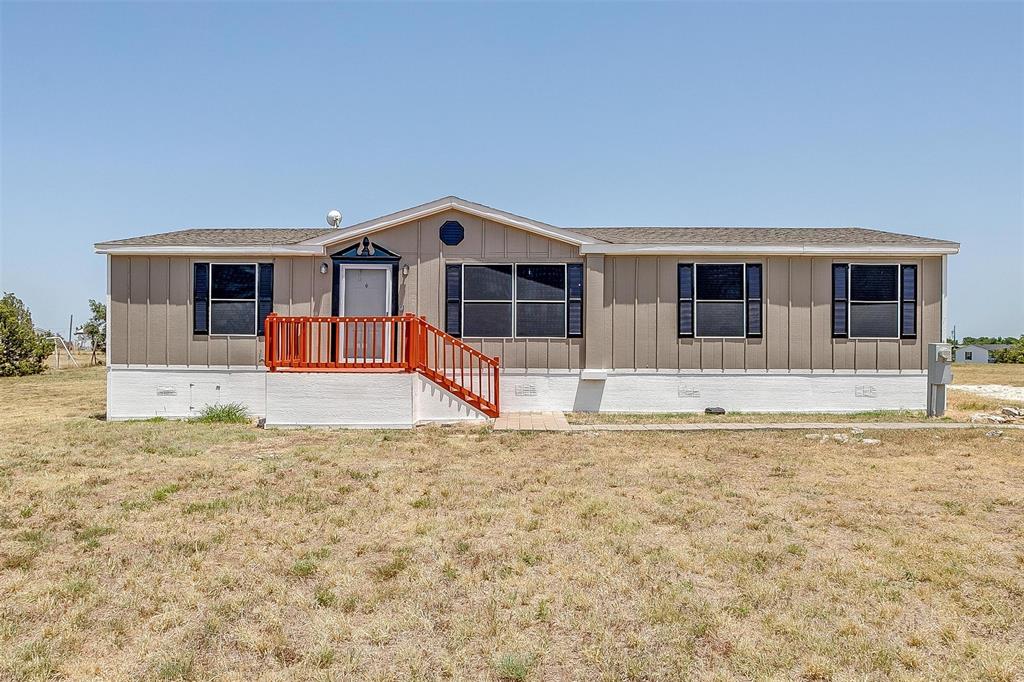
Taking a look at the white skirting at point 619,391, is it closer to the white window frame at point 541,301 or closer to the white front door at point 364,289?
the white window frame at point 541,301

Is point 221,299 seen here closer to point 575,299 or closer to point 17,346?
point 575,299

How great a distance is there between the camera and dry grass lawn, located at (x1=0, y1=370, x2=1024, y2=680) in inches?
117

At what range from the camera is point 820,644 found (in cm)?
305

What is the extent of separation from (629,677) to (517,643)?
592 mm

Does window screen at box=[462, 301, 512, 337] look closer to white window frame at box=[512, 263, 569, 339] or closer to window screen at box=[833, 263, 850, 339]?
white window frame at box=[512, 263, 569, 339]

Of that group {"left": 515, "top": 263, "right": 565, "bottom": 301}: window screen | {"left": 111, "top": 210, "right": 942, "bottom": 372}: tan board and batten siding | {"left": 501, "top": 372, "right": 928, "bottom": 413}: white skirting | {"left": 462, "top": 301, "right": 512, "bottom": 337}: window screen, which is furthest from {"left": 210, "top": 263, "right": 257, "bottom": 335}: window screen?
{"left": 501, "top": 372, "right": 928, "bottom": 413}: white skirting

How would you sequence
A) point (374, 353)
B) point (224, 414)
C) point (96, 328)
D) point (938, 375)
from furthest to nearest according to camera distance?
point (96, 328) → point (938, 375) → point (224, 414) → point (374, 353)

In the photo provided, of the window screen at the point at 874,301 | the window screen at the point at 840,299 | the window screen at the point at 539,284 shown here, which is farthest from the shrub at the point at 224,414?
the window screen at the point at 874,301

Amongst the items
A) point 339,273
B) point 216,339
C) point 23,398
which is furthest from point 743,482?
point 23,398

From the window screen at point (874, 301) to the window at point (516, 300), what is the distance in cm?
540

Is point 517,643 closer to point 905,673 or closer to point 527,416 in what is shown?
point 905,673

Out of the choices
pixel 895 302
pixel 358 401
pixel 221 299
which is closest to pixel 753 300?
pixel 895 302

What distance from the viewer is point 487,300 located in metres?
11.7

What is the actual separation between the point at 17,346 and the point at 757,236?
82.6 feet
